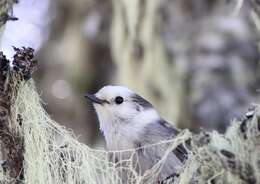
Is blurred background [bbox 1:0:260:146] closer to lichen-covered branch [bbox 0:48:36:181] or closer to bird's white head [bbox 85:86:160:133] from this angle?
bird's white head [bbox 85:86:160:133]

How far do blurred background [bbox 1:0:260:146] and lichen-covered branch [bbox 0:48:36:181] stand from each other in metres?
2.74

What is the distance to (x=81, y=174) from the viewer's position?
1968 mm

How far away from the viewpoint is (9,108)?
76.8 inches

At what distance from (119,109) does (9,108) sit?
1.12 metres

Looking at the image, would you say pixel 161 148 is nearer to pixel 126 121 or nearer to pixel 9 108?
pixel 126 121

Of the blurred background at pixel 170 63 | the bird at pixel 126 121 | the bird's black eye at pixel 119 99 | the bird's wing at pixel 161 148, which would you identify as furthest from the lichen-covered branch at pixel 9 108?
the blurred background at pixel 170 63

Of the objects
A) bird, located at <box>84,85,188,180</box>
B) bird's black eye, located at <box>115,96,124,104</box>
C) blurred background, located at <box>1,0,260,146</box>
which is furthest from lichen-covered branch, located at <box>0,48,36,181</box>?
blurred background, located at <box>1,0,260,146</box>

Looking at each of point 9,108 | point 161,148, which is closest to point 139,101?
point 161,148

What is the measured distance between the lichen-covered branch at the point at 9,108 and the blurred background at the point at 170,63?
8.99ft

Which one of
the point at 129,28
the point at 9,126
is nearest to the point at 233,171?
the point at 9,126

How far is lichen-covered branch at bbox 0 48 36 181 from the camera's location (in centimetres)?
194

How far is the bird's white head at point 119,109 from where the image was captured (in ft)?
9.80

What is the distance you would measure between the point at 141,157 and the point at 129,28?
1.84 m

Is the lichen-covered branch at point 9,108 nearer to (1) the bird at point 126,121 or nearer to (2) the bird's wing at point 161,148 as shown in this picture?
(2) the bird's wing at point 161,148
